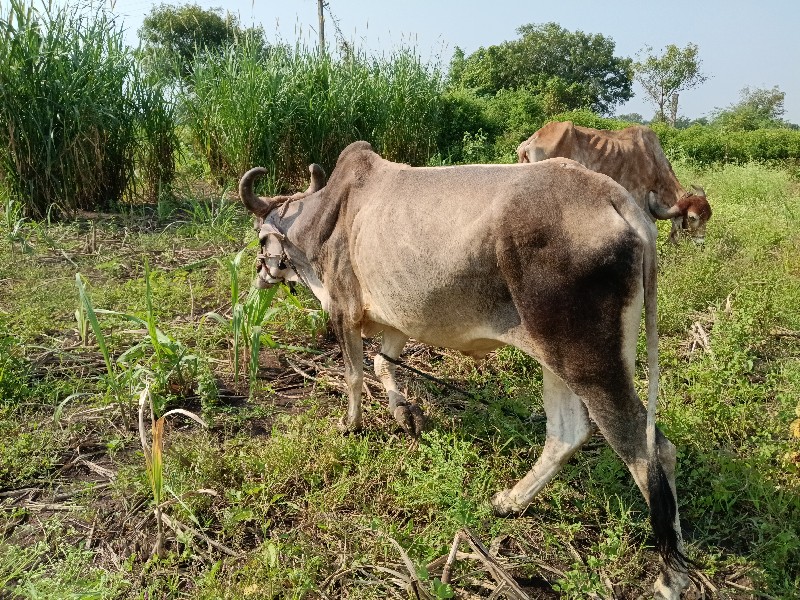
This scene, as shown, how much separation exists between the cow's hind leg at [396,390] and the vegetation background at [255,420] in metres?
0.11

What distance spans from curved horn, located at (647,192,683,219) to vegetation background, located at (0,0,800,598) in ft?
1.47

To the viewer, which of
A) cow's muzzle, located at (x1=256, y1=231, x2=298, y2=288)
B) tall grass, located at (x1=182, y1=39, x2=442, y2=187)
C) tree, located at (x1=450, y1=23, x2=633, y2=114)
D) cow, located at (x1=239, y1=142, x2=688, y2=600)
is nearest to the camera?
cow, located at (x1=239, y1=142, x2=688, y2=600)

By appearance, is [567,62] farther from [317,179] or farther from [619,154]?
[317,179]

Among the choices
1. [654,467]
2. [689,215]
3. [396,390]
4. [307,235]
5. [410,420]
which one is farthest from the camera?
[689,215]

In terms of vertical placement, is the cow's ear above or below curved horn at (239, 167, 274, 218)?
below

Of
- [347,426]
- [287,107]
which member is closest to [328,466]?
[347,426]

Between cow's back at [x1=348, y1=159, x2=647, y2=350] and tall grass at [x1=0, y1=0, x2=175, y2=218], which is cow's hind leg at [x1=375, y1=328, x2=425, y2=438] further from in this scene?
tall grass at [x1=0, y1=0, x2=175, y2=218]

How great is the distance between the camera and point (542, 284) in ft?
8.23

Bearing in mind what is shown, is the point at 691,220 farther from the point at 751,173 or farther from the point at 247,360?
the point at 751,173

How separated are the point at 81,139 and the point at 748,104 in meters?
44.9

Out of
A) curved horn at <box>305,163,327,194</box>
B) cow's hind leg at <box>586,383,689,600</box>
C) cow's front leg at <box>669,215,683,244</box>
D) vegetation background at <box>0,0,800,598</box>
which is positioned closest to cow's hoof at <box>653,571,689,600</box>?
cow's hind leg at <box>586,383,689,600</box>

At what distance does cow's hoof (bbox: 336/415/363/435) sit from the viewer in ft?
12.0

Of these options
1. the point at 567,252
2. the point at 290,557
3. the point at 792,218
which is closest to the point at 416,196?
the point at 567,252

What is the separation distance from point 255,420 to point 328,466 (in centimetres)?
74
